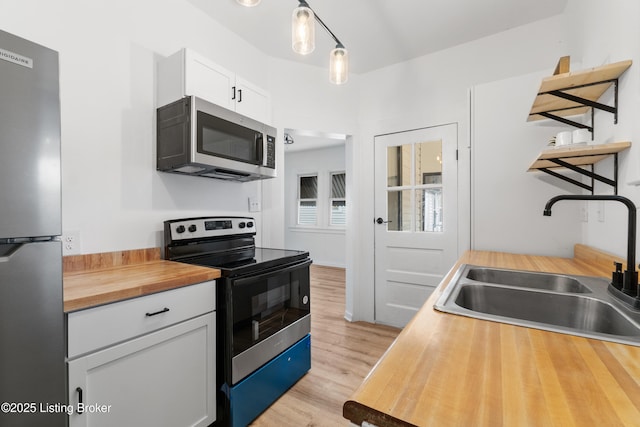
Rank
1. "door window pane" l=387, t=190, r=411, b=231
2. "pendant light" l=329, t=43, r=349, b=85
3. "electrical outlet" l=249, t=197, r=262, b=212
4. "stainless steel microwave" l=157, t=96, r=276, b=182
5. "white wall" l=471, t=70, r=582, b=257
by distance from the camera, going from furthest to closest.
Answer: "door window pane" l=387, t=190, r=411, b=231 < "electrical outlet" l=249, t=197, r=262, b=212 < "white wall" l=471, t=70, r=582, b=257 < "stainless steel microwave" l=157, t=96, r=276, b=182 < "pendant light" l=329, t=43, r=349, b=85

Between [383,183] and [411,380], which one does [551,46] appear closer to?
[383,183]

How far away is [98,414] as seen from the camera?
41.3 inches

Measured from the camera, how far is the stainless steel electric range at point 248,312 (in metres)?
1.47

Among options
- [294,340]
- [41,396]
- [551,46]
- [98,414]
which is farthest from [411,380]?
[551,46]

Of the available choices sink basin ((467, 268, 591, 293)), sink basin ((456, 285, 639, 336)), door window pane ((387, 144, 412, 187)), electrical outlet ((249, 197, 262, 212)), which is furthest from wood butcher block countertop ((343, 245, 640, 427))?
door window pane ((387, 144, 412, 187))

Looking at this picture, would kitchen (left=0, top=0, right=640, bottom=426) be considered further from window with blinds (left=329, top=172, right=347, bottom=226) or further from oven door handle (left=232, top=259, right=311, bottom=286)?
window with blinds (left=329, top=172, right=347, bottom=226)

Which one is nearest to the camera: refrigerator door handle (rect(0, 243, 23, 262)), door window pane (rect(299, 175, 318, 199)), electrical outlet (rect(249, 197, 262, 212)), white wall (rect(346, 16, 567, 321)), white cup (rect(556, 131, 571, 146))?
refrigerator door handle (rect(0, 243, 23, 262))

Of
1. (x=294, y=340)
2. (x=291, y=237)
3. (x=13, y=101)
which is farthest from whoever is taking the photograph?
(x=291, y=237)

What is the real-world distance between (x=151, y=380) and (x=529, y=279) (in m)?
1.75

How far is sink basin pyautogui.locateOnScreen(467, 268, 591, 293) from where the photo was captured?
1.23 metres

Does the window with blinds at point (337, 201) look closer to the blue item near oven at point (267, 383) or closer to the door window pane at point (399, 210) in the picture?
the door window pane at point (399, 210)

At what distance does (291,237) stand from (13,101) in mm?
5786

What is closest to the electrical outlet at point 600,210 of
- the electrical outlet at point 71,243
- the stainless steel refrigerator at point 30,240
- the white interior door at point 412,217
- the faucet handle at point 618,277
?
the faucet handle at point 618,277

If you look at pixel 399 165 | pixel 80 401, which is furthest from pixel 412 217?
pixel 80 401
